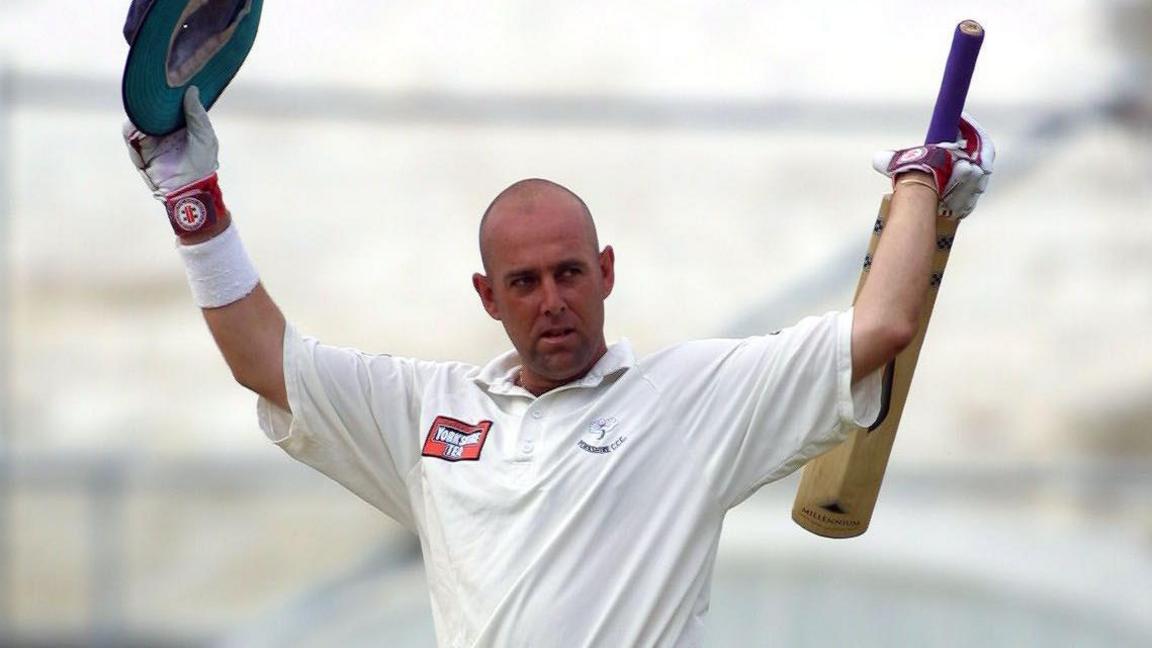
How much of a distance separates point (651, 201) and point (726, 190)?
17 cm

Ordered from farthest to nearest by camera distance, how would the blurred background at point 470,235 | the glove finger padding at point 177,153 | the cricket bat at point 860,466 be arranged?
the blurred background at point 470,235 → the cricket bat at point 860,466 → the glove finger padding at point 177,153

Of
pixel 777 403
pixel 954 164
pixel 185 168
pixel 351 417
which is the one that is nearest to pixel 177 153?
pixel 185 168

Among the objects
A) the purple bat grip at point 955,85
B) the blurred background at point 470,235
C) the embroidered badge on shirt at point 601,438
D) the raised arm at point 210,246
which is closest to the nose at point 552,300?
the embroidered badge on shirt at point 601,438

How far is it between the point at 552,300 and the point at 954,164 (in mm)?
362

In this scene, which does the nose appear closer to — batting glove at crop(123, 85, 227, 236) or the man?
the man

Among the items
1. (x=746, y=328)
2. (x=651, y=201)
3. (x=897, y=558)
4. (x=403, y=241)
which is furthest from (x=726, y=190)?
(x=897, y=558)

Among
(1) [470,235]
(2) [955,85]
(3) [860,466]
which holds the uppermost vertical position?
(2) [955,85]

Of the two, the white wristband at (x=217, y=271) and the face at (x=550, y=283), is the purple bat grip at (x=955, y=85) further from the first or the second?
the white wristband at (x=217, y=271)

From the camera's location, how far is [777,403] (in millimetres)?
1532

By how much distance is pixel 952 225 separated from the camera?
64.7 inches

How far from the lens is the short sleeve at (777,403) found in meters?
1.50

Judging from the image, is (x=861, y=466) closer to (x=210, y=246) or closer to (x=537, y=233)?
(x=537, y=233)

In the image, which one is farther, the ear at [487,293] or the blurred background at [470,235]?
the blurred background at [470,235]

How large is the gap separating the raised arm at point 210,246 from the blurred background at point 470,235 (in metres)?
1.84
